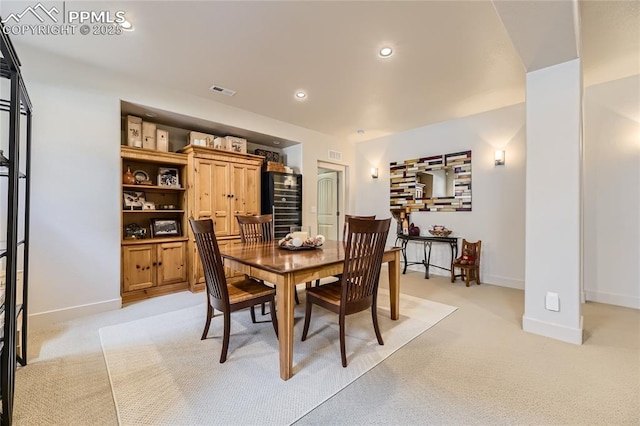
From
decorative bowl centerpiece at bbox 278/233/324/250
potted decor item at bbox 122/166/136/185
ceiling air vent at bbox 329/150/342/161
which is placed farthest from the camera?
ceiling air vent at bbox 329/150/342/161

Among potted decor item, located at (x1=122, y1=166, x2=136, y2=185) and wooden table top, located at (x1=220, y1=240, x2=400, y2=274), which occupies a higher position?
potted decor item, located at (x1=122, y1=166, x2=136, y2=185)

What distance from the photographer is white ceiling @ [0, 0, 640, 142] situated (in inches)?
81.7

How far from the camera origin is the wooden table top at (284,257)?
1812mm

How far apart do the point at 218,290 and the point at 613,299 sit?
437 cm

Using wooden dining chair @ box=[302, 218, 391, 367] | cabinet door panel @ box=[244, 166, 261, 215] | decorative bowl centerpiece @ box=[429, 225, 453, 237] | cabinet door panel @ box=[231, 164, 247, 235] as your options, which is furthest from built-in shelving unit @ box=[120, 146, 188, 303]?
decorative bowl centerpiece @ box=[429, 225, 453, 237]

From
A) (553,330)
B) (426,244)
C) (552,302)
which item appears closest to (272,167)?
(426,244)

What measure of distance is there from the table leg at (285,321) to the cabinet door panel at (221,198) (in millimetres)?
2541

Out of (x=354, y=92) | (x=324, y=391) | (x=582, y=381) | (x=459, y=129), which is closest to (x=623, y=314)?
(x=582, y=381)

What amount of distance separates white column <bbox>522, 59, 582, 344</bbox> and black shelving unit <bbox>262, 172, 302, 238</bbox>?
10.8ft

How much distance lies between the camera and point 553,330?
2330 millimetres

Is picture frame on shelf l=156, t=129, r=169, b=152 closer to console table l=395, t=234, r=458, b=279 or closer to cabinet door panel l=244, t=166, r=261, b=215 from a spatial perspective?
cabinet door panel l=244, t=166, r=261, b=215

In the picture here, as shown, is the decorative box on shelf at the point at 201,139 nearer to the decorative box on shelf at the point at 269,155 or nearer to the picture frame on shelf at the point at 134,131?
the picture frame on shelf at the point at 134,131

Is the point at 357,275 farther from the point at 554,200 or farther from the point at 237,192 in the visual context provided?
the point at 237,192

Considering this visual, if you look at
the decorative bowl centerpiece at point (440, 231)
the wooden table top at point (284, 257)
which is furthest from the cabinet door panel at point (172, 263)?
the decorative bowl centerpiece at point (440, 231)
